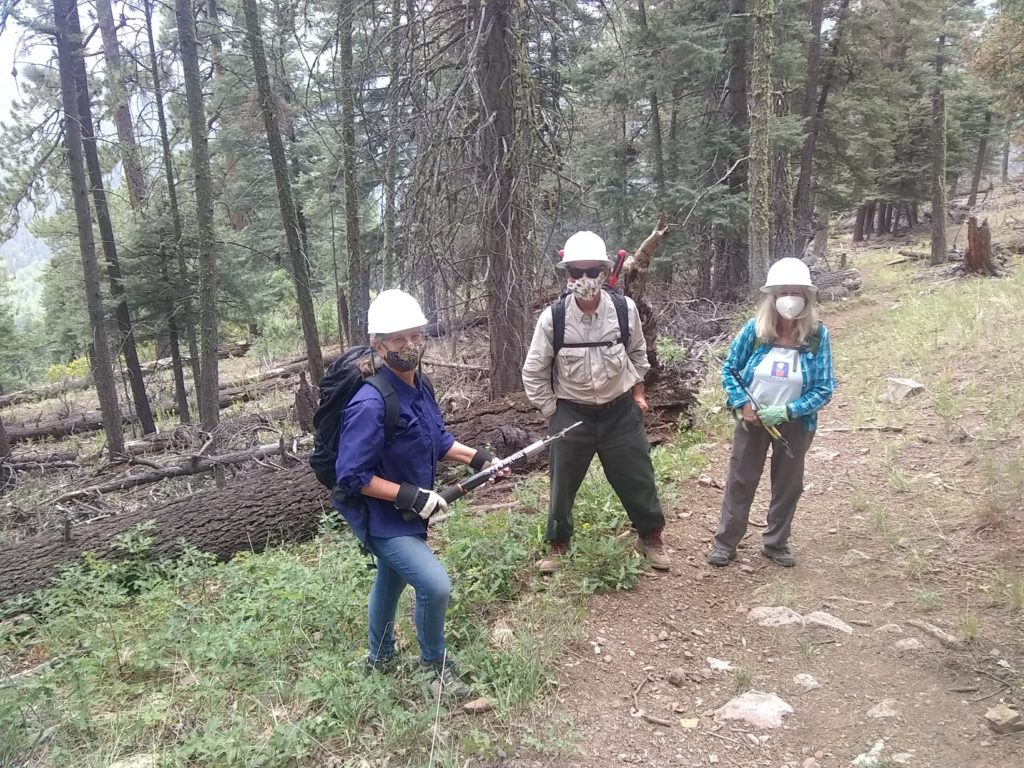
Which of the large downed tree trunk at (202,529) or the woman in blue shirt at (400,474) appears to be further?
the large downed tree trunk at (202,529)

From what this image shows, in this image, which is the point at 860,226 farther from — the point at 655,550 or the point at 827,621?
the point at 827,621

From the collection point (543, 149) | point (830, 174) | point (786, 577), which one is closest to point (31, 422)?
point (543, 149)

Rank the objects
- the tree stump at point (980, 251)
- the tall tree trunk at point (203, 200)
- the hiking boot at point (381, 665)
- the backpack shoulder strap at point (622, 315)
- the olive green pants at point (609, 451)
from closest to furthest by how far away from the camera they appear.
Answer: the hiking boot at point (381, 665), the backpack shoulder strap at point (622, 315), the olive green pants at point (609, 451), the tall tree trunk at point (203, 200), the tree stump at point (980, 251)

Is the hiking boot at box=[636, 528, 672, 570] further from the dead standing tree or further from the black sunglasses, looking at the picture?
the dead standing tree

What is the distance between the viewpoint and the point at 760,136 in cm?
1164

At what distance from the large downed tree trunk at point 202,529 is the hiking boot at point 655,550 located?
3333 mm

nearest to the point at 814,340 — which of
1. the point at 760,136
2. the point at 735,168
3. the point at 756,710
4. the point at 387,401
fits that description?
the point at 756,710

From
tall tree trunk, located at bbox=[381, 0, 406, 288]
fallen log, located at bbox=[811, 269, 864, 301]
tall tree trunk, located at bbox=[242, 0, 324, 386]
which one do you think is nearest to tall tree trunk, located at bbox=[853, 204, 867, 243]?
fallen log, located at bbox=[811, 269, 864, 301]

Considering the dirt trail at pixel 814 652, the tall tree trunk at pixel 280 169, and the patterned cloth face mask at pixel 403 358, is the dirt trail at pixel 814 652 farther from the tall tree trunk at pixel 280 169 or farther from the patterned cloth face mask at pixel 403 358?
the tall tree trunk at pixel 280 169

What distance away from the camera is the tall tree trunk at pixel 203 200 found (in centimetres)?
980

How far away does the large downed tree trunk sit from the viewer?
5.60 m

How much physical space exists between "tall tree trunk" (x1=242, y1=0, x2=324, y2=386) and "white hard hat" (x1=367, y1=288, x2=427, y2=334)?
784cm

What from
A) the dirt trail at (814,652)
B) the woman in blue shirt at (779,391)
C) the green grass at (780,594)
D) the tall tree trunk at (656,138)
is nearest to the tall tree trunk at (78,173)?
the dirt trail at (814,652)

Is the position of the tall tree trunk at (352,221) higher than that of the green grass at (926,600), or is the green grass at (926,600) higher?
the tall tree trunk at (352,221)
